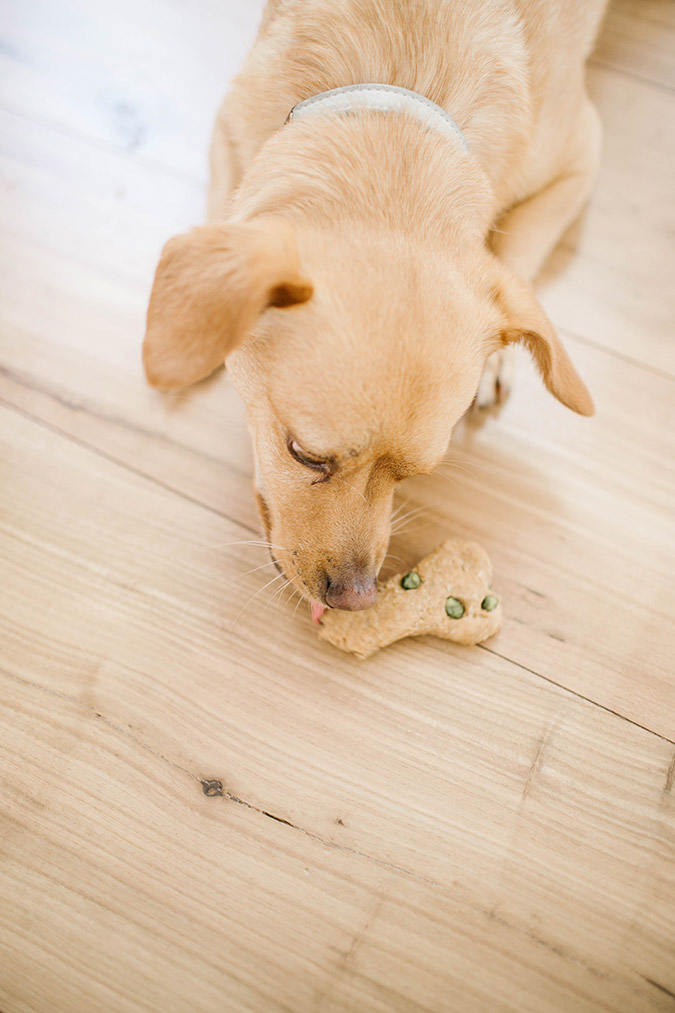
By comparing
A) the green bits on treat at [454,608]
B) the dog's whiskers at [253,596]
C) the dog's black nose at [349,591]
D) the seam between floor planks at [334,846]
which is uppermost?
the dog's black nose at [349,591]

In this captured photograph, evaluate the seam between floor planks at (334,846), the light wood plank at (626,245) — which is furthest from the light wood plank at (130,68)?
the seam between floor planks at (334,846)

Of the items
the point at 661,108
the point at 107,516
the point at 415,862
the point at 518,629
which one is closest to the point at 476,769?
the point at 415,862

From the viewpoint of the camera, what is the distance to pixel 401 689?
5.15 ft

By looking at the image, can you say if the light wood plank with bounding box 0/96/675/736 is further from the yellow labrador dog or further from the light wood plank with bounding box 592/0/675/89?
the light wood plank with bounding box 592/0/675/89

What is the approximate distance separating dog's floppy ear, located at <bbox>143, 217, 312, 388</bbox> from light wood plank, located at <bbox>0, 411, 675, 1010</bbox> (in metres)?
0.63

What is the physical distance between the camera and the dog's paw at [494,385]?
1.77 meters

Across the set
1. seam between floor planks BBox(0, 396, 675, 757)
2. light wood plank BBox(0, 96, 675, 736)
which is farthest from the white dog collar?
seam between floor planks BBox(0, 396, 675, 757)

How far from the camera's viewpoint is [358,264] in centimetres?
113

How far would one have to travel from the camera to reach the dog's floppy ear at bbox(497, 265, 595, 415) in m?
1.30

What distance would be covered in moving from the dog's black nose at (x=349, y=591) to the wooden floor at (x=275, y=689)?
0.27m

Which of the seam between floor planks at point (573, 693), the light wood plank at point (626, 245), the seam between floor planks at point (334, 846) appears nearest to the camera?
the seam between floor planks at point (334, 846)

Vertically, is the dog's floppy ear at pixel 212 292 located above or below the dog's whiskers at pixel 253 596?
above

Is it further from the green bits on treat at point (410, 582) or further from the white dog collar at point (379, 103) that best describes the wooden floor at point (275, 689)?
the white dog collar at point (379, 103)

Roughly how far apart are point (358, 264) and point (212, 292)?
10.1 inches
